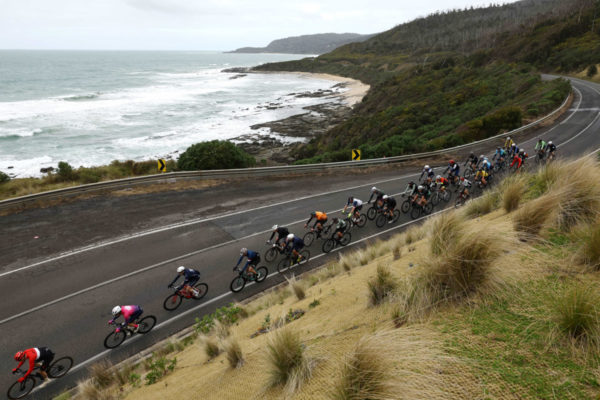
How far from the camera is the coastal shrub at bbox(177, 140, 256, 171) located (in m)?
23.2

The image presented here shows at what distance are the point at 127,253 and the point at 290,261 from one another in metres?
6.74

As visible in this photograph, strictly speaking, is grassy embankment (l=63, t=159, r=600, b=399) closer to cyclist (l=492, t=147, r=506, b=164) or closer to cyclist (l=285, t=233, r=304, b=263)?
cyclist (l=285, t=233, r=304, b=263)

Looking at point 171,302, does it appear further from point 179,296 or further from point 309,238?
point 309,238

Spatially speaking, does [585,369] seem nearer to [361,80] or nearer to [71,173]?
[71,173]

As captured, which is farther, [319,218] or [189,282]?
[319,218]

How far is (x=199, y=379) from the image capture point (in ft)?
18.1

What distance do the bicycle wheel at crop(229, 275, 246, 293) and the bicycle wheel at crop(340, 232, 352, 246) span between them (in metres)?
5.12

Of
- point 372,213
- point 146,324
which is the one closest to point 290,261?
point 146,324

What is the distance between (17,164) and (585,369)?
49657mm

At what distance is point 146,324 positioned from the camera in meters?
9.84

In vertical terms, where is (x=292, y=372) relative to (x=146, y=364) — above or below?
above

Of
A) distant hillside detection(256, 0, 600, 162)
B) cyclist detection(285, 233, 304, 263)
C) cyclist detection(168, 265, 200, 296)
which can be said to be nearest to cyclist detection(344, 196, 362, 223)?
cyclist detection(285, 233, 304, 263)

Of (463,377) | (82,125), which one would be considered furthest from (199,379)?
(82,125)

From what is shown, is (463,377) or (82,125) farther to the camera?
(82,125)
